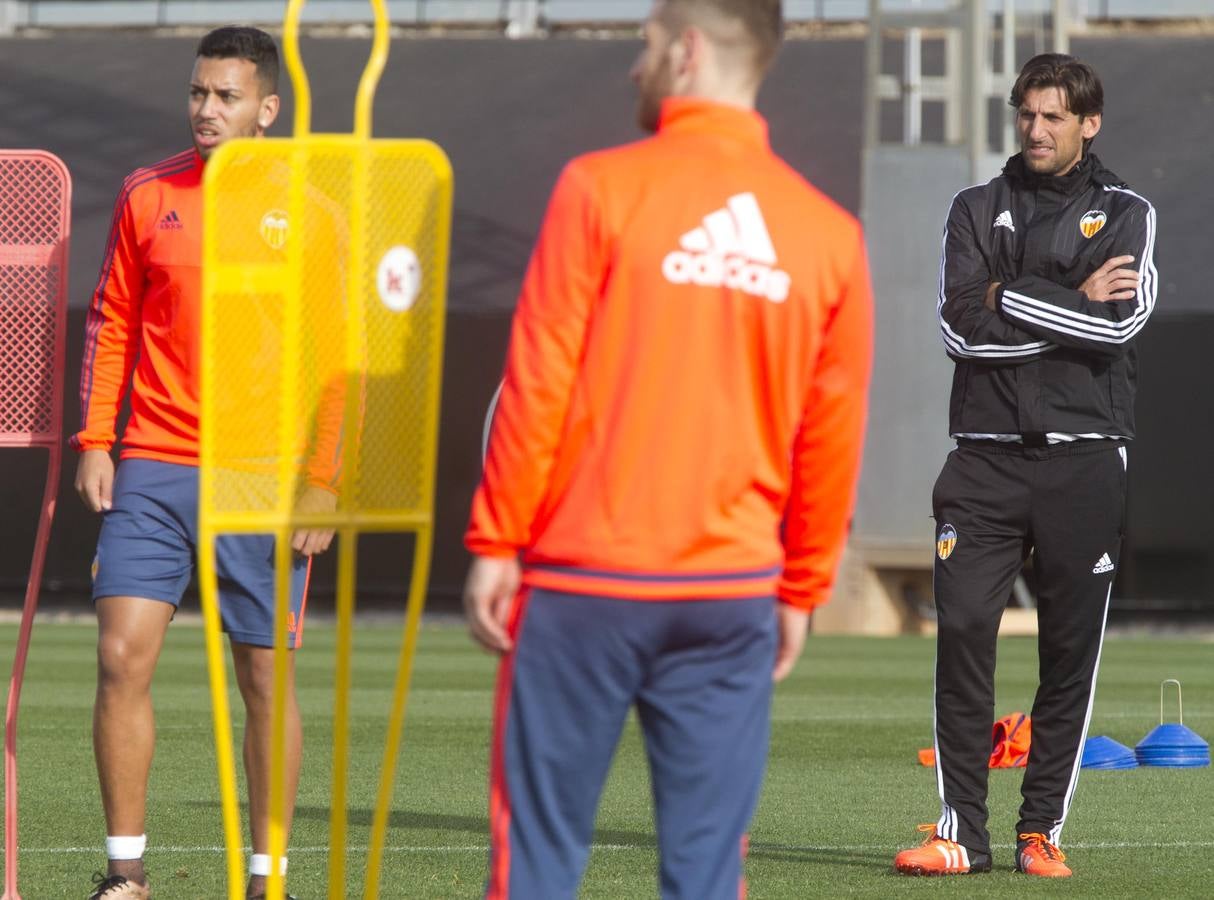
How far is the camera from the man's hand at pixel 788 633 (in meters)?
3.81

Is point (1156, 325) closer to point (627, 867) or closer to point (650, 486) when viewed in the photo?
point (627, 867)

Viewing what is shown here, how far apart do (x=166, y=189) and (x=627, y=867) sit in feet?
8.04

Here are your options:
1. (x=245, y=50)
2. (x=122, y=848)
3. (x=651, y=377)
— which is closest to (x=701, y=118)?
(x=651, y=377)

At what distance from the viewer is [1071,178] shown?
649 cm

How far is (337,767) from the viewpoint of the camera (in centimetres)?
415

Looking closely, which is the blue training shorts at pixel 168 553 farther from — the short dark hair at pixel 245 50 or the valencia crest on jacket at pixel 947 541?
the valencia crest on jacket at pixel 947 541

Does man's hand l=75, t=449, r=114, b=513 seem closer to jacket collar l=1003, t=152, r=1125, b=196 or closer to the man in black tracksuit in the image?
the man in black tracksuit

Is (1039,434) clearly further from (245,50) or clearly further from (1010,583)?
(245,50)

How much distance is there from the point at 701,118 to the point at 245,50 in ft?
7.10

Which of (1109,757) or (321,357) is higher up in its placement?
(321,357)

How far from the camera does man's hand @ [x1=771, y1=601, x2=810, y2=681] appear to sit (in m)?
3.81

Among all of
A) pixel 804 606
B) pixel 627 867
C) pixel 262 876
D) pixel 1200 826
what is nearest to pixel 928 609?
pixel 1200 826

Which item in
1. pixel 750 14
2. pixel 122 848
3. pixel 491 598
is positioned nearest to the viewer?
pixel 491 598

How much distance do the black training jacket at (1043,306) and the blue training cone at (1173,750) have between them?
3253 millimetres
